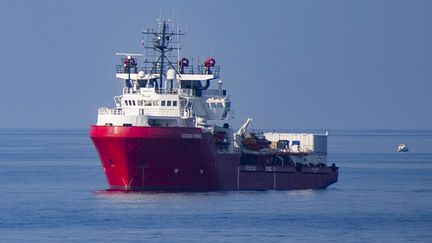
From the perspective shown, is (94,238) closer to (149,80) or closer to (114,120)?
(114,120)

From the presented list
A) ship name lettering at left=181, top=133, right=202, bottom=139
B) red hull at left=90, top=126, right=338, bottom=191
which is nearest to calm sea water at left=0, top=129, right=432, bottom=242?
red hull at left=90, top=126, right=338, bottom=191

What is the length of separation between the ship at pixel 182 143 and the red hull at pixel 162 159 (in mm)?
53

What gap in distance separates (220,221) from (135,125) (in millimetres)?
11878

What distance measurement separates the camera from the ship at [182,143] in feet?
274

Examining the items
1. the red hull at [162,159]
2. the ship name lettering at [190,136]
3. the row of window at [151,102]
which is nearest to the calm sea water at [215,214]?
the red hull at [162,159]

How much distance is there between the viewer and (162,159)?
3290 inches

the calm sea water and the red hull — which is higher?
the red hull

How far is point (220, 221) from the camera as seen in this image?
242ft

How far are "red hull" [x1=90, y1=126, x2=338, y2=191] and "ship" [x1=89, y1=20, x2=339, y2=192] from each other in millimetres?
53

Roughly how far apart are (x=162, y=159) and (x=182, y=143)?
4.52 feet

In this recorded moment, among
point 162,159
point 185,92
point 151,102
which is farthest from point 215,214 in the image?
point 185,92

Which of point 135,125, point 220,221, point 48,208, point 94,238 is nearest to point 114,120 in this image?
point 135,125

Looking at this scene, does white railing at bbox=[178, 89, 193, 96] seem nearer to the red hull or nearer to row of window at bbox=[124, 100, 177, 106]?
row of window at bbox=[124, 100, 177, 106]

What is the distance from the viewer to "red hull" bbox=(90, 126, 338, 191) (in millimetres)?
82938
